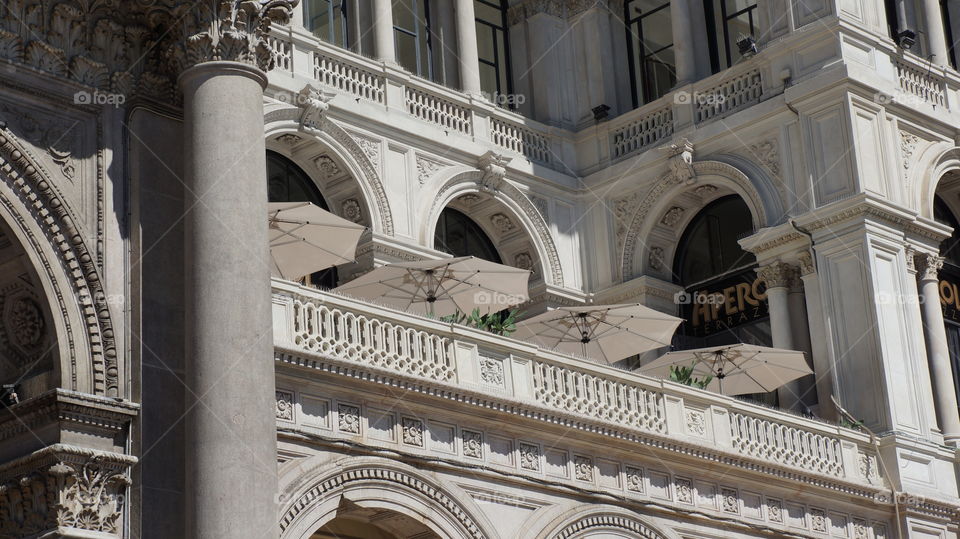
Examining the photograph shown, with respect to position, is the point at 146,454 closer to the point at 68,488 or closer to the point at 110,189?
the point at 68,488

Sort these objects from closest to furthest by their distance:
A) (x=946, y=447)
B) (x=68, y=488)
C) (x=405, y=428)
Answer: (x=68, y=488) → (x=405, y=428) → (x=946, y=447)

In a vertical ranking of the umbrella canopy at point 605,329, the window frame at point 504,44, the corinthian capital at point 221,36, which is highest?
the window frame at point 504,44

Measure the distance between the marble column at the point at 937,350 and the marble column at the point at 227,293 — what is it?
17.8 metres

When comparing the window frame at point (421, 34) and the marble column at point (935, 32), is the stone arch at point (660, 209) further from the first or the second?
the marble column at point (935, 32)

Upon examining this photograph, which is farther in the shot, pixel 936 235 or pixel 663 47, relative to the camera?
pixel 663 47

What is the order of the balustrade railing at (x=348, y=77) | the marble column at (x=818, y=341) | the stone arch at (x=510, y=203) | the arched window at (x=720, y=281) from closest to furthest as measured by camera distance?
the marble column at (x=818, y=341) < the balustrade railing at (x=348, y=77) < the stone arch at (x=510, y=203) < the arched window at (x=720, y=281)

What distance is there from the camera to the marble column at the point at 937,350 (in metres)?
30.5

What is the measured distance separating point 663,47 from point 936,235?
24.8 feet

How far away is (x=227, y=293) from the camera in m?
15.2

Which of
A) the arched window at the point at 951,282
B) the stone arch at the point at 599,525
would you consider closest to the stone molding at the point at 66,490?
the stone arch at the point at 599,525

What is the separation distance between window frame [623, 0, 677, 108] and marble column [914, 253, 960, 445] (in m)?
7.10

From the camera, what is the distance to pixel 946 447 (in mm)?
29891

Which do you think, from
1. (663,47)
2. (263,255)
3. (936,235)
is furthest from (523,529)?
(663,47)

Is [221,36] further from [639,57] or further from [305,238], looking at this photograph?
[639,57]
